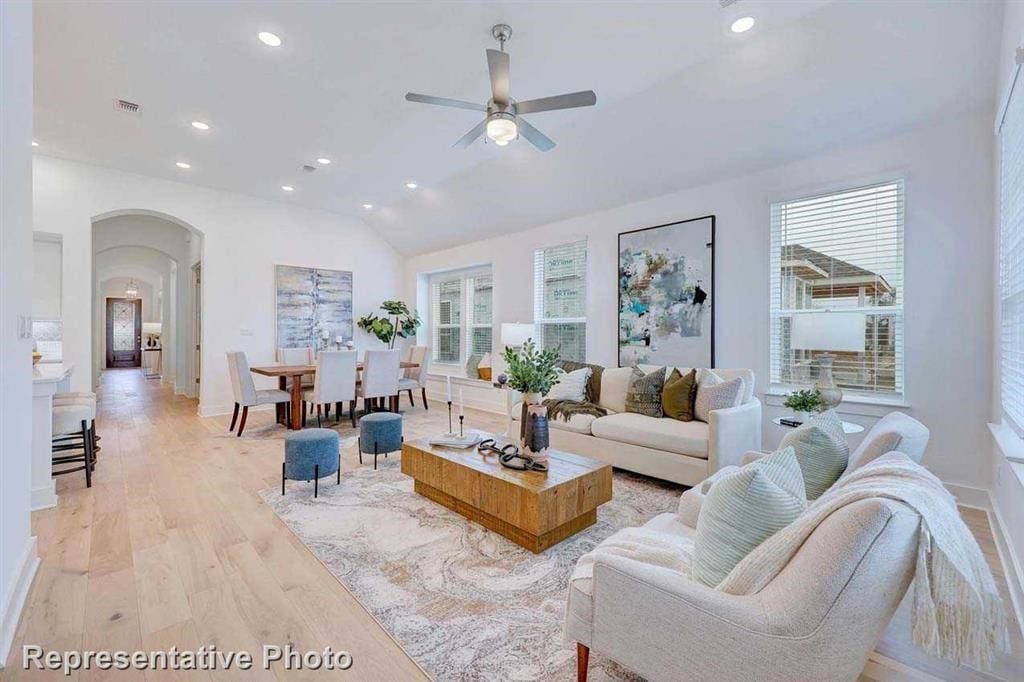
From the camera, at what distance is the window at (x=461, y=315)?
739cm

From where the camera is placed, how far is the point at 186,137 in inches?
184

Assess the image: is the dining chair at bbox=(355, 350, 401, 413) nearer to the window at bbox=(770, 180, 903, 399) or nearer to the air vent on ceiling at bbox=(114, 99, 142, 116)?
the air vent on ceiling at bbox=(114, 99, 142, 116)

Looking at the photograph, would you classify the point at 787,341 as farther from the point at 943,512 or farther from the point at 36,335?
the point at 36,335

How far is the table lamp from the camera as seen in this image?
3.05 meters

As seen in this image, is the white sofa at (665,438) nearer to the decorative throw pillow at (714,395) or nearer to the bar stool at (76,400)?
the decorative throw pillow at (714,395)

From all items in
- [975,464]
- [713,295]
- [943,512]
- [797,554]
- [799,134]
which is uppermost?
[799,134]

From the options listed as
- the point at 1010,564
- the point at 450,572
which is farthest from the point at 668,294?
the point at 450,572

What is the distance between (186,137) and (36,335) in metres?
3.23

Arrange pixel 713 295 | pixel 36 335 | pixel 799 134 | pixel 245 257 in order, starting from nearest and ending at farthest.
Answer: pixel 799 134
pixel 713 295
pixel 36 335
pixel 245 257

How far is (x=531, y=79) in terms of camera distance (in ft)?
11.3

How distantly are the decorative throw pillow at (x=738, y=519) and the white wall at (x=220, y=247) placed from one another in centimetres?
693

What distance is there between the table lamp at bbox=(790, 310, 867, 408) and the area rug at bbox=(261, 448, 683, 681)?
1.34 m

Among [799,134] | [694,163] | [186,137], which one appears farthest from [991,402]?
[186,137]

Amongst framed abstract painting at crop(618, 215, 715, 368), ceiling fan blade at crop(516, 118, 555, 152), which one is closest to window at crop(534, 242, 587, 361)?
framed abstract painting at crop(618, 215, 715, 368)
